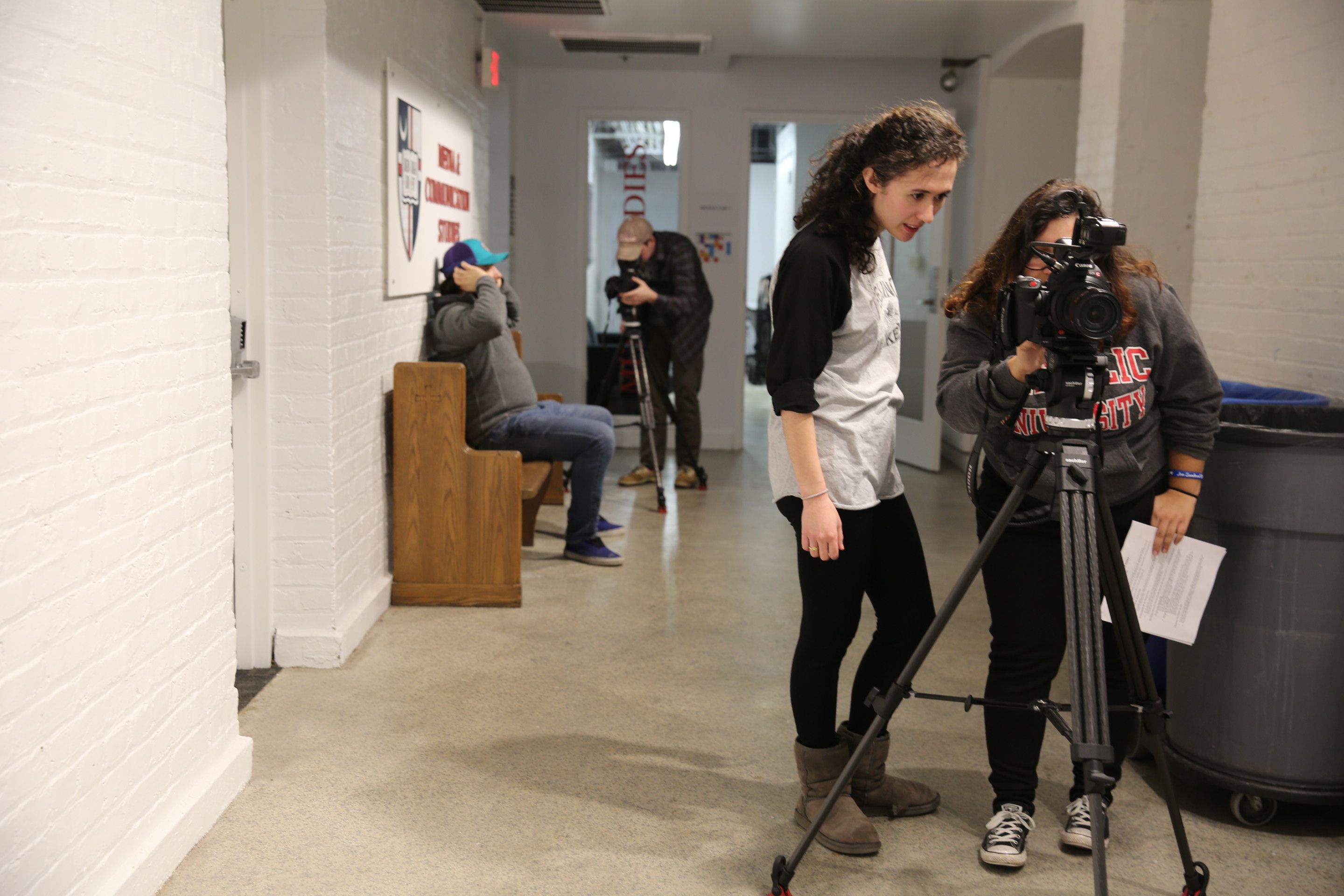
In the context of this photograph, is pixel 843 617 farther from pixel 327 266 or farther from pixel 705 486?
pixel 705 486

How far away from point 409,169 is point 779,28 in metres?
2.95

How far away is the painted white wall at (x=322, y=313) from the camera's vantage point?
3.13 meters

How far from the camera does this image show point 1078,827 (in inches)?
90.4

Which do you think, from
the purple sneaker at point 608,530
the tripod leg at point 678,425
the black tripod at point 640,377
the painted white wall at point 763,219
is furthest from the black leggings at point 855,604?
the painted white wall at point 763,219

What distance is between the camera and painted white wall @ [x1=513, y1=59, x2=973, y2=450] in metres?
7.42

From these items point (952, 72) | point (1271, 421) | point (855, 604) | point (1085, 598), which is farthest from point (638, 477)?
point (1085, 598)

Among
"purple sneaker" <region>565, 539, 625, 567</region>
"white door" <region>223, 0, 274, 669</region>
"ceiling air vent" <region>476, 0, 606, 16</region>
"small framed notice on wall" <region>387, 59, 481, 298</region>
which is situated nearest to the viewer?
"white door" <region>223, 0, 274, 669</region>

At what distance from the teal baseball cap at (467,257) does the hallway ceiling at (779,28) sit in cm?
162

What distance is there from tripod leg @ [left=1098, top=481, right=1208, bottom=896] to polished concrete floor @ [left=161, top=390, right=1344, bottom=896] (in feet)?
0.77

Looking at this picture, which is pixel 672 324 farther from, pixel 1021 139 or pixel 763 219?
pixel 763 219

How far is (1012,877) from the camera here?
7.21ft

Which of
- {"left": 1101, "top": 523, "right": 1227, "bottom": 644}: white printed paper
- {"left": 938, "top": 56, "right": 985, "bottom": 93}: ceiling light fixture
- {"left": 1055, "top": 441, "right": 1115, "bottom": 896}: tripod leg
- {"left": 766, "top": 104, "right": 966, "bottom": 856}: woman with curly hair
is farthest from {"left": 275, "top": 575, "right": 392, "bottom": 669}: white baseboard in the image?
{"left": 938, "top": 56, "right": 985, "bottom": 93}: ceiling light fixture

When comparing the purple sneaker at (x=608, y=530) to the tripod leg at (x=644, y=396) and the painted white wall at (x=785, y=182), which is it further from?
the painted white wall at (x=785, y=182)

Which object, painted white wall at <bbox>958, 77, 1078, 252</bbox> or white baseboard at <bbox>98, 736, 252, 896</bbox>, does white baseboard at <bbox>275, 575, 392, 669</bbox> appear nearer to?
white baseboard at <bbox>98, 736, 252, 896</bbox>
